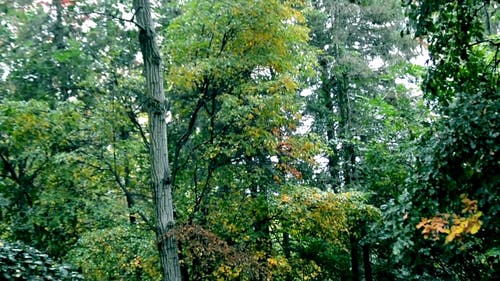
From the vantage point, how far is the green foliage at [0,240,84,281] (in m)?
3.78

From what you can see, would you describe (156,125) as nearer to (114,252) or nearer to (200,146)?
(200,146)

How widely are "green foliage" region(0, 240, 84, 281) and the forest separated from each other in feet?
0.06

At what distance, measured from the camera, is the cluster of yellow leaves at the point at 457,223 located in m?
2.91

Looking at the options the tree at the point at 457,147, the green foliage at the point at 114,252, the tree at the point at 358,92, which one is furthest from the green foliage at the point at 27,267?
the tree at the point at 358,92

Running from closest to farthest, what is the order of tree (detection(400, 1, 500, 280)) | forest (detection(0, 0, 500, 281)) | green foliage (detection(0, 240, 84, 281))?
tree (detection(400, 1, 500, 280)) < forest (detection(0, 0, 500, 281)) < green foliage (detection(0, 240, 84, 281))

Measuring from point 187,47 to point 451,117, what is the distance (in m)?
3.89

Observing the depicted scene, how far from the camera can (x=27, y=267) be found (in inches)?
157

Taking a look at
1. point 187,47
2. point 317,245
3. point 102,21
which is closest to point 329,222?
point 187,47

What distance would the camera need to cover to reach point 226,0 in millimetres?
5719

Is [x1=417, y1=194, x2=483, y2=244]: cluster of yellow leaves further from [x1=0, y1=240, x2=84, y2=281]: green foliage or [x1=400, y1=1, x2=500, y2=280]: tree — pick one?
[x1=0, y1=240, x2=84, y2=281]: green foliage

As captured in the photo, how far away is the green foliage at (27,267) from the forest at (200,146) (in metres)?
0.02

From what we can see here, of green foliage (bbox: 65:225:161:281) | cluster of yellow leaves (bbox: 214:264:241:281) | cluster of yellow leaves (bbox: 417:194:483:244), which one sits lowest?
cluster of yellow leaves (bbox: 214:264:241:281)

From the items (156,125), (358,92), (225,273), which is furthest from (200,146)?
(358,92)

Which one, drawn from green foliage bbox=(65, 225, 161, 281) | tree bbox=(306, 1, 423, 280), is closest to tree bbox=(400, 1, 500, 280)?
green foliage bbox=(65, 225, 161, 281)
